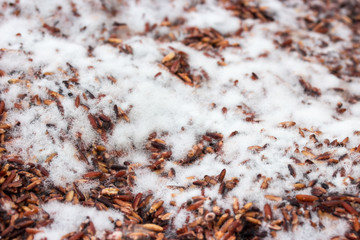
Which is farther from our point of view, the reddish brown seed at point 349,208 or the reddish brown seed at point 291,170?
the reddish brown seed at point 291,170

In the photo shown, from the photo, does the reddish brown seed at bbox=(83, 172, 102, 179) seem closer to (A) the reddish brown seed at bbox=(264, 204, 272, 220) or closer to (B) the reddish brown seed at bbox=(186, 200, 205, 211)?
(B) the reddish brown seed at bbox=(186, 200, 205, 211)

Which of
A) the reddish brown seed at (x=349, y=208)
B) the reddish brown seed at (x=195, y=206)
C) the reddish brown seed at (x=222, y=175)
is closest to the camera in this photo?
the reddish brown seed at (x=349, y=208)

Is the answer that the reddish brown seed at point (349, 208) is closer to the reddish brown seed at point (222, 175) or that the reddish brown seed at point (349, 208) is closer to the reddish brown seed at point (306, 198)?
the reddish brown seed at point (306, 198)

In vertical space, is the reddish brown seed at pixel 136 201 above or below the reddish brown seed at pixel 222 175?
below

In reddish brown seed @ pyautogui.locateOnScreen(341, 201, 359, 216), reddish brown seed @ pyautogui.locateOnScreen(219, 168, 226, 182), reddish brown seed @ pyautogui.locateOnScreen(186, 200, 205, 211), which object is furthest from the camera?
reddish brown seed @ pyautogui.locateOnScreen(219, 168, 226, 182)

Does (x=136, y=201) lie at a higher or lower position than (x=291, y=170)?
lower

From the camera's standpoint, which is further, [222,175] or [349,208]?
[222,175]

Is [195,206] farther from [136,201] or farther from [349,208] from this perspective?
[349,208]

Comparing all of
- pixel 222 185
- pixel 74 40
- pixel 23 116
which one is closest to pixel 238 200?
pixel 222 185

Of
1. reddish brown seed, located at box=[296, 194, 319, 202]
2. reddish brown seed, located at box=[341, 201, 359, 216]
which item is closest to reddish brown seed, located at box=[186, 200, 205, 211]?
reddish brown seed, located at box=[296, 194, 319, 202]

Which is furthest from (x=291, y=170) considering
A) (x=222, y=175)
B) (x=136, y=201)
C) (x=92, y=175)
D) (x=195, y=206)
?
(x=92, y=175)

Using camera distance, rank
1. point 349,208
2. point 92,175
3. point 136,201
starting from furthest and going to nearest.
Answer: point 92,175
point 136,201
point 349,208

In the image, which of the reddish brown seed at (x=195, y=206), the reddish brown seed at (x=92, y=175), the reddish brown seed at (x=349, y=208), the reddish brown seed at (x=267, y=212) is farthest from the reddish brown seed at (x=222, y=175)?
the reddish brown seed at (x=92, y=175)

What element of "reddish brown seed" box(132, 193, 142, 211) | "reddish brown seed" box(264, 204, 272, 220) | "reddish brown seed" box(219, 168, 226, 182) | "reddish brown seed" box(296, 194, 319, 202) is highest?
"reddish brown seed" box(219, 168, 226, 182)
